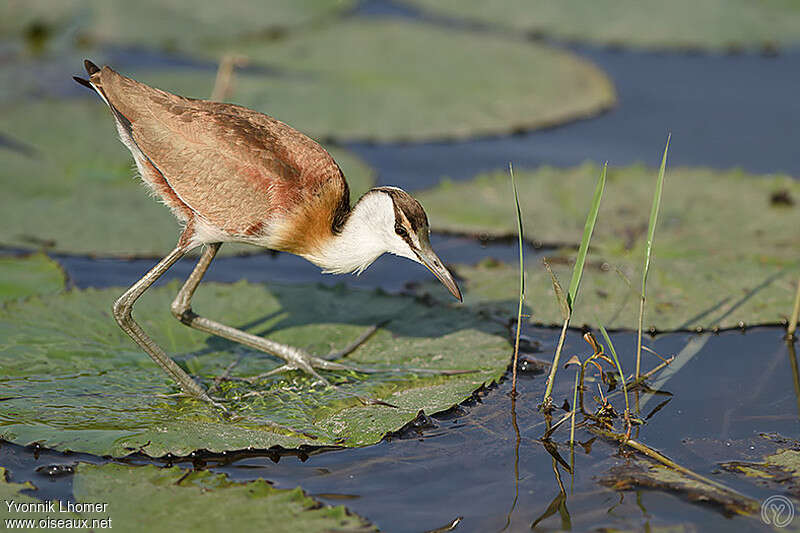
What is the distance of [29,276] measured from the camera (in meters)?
5.98

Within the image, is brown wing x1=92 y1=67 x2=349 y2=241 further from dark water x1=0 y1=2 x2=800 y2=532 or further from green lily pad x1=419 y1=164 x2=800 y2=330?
green lily pad x1=419 y1=164 x2=800 y2=330

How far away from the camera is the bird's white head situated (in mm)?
4840

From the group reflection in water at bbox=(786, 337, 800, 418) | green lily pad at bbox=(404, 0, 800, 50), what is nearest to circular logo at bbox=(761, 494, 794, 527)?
reflection in water at bbox=(786, 337, 800, 418)

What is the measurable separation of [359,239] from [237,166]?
73 cm

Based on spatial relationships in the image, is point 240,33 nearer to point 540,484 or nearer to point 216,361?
point 216,361

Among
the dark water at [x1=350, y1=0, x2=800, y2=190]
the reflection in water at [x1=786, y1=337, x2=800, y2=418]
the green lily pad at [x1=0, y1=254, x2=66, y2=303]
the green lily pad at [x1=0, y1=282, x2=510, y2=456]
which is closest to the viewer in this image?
the green lily pad at [x1=0, y1=282, x2=510, y2=456]

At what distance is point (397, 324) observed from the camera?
564 cm

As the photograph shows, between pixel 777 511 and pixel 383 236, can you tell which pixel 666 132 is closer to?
pixel 383 236

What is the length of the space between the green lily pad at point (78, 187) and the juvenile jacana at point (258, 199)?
1243mm

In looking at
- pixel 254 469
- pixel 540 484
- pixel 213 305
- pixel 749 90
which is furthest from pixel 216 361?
pixel 749 90

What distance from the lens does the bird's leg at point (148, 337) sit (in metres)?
4.84

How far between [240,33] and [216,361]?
17.9 feet

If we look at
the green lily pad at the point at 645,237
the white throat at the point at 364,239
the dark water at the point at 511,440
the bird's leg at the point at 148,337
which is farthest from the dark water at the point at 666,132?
the bird's leg at the point at 148,337

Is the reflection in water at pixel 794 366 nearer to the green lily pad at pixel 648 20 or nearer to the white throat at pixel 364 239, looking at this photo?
the white throat at pixel 364 239
